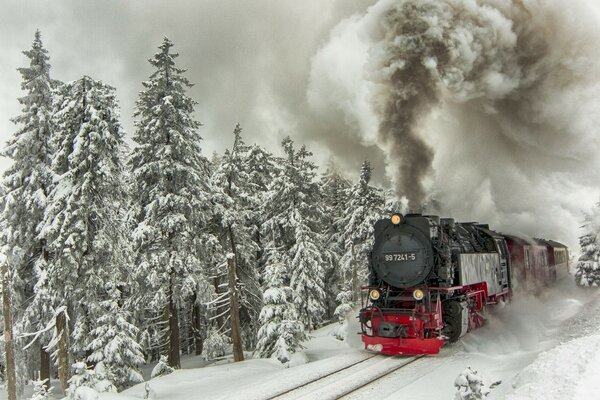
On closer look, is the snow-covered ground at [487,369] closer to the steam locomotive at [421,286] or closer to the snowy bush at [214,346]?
the steam locomotive at [421,286]

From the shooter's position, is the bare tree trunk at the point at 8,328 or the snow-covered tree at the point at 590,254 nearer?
the bare tree trunk at the point at 8,328

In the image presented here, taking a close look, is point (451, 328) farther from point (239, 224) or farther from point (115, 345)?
point (239, 224)

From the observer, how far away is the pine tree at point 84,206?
1622cm

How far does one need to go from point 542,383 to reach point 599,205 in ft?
93.6

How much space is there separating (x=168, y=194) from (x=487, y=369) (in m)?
13.0

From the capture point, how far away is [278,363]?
16062mm

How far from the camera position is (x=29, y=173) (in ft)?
61.7

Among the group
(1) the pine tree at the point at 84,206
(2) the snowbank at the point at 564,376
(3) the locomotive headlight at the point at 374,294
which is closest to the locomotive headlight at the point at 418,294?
(3) the locomotive headlight at the point at 374,294

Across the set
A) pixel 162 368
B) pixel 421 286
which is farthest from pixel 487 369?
pixel 162 368

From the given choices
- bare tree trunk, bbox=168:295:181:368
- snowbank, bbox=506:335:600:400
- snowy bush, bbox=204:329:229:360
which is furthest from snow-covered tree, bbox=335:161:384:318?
snowbank, bbox=506:335:600:400

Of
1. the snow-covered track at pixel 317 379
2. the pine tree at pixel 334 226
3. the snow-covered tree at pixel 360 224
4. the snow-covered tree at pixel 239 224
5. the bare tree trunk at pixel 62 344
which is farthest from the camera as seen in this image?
the pine tree at pixel 334 226

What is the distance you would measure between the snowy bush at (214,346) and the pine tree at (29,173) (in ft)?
24.7

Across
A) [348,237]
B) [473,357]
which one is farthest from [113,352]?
[348,237]

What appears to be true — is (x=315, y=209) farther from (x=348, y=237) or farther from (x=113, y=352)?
(x=113, y=352)
